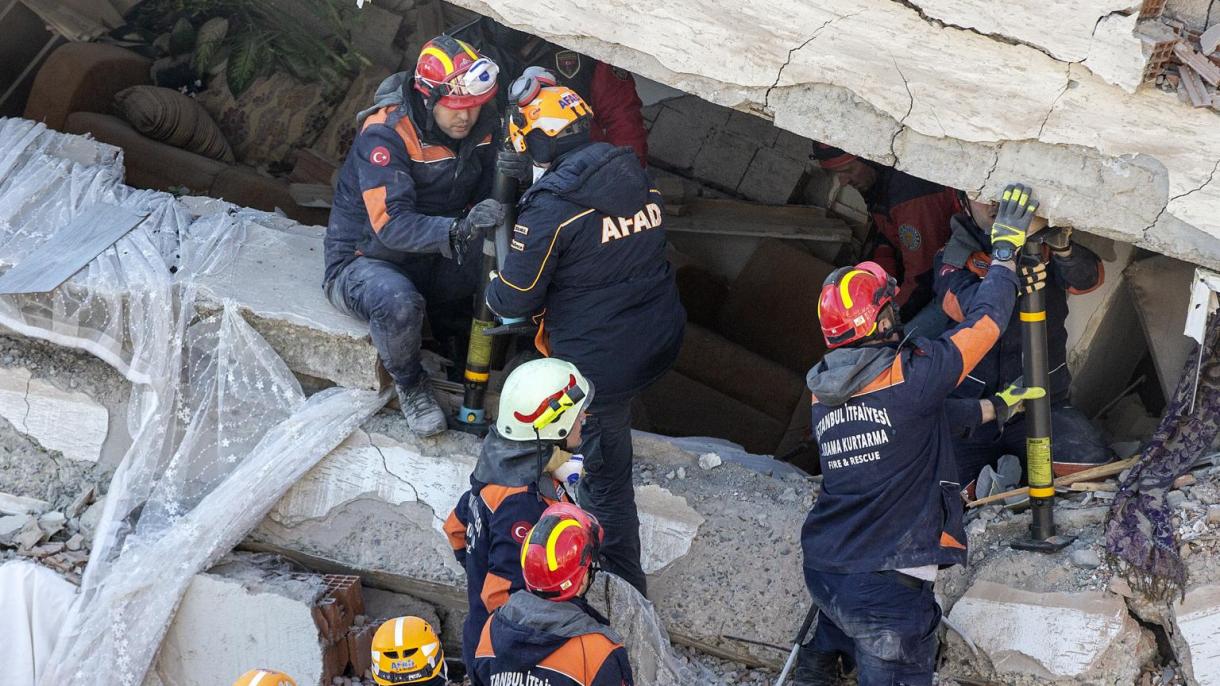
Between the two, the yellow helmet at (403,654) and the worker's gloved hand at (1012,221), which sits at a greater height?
the worker's gloved hand at (1012,221)

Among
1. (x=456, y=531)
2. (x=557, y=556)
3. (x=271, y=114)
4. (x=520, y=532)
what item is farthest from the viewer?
(x=271, y=114)

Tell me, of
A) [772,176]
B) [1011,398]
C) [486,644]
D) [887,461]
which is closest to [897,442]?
[887,461]

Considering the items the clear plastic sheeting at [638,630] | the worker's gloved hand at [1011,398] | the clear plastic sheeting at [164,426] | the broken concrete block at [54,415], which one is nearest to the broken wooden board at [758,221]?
the clear plastic sheeting at [164,426]

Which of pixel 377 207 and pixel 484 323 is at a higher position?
pixel 377 207

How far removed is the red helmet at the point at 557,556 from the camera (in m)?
3.30

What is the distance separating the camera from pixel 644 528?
480 centimetres

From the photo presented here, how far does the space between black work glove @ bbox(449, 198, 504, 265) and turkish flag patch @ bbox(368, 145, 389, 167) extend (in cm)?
41

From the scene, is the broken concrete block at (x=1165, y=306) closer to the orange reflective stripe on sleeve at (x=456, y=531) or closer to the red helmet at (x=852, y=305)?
A: the red helmet at (x=852, y=305)

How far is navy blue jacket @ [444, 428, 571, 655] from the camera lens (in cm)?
359

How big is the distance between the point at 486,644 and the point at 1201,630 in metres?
2.36

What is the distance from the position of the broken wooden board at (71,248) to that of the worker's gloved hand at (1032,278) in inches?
145

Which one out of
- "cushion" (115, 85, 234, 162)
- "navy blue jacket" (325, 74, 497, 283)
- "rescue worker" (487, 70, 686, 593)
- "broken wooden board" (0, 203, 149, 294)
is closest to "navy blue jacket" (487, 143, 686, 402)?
"rescue worker" (487, 70, 686, 593)

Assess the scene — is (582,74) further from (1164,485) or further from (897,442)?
(1164,485)

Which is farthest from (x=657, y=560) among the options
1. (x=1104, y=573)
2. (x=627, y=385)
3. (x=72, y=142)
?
(x=72, y=142)
